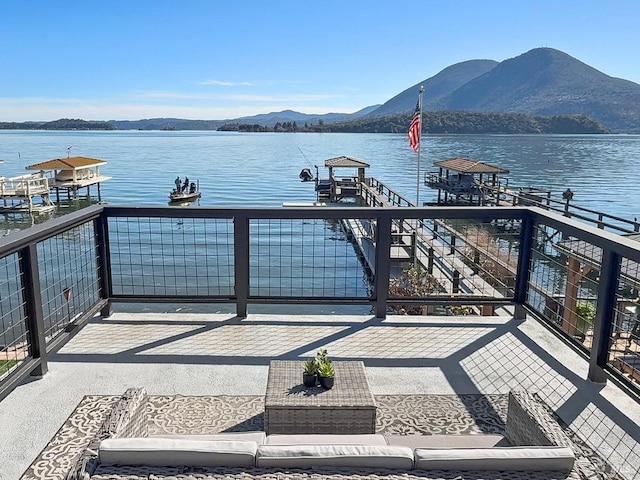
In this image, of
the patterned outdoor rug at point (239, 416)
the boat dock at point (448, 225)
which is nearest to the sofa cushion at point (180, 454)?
the patterned outdoor rug at point (239, 416)

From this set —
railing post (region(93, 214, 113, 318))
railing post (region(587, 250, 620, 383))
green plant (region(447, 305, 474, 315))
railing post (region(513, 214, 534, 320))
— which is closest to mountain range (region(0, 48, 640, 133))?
green plant (region(447, 305, 474, 315))

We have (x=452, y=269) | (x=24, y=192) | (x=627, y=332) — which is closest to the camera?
(x=627, y=332)

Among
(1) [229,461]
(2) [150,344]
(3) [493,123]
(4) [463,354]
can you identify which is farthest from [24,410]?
(3) [493,123]

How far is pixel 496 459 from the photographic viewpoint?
154cm

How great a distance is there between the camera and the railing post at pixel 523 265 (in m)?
4.35

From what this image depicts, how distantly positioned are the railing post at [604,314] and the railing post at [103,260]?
376 centimetres

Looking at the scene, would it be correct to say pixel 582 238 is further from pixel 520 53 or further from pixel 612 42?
pixel 520 53

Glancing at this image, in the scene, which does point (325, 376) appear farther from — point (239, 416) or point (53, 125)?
point (53, 125)

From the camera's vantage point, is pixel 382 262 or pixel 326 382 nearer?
pixel 326 382

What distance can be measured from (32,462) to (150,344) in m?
1.55

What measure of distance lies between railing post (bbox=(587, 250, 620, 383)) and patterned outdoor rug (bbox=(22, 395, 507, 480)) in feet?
2.38

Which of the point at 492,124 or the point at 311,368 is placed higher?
the point at 492,124

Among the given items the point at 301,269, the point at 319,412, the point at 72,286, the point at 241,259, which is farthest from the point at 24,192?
the point at 319,412

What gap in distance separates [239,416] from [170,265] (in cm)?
420
